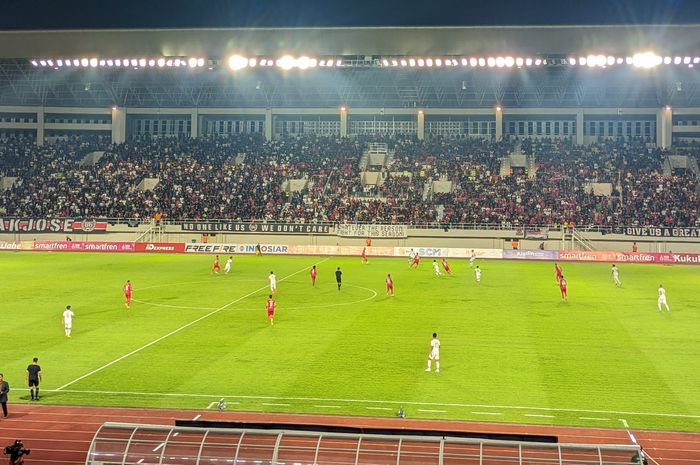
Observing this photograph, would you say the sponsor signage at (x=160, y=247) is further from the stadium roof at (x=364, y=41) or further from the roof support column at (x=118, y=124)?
the roof support column at (x=118, y=124)

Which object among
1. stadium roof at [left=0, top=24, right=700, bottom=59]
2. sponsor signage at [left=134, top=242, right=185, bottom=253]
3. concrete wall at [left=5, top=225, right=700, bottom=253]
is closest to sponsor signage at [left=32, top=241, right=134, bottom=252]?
sponsor signage at [left=134, top=242, right=185, bottom=253]

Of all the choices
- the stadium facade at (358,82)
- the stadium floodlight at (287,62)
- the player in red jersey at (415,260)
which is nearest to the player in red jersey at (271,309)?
the player in red jersey at (415,260)

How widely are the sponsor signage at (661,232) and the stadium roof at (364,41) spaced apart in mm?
17600

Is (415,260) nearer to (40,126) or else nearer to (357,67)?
(357,67)

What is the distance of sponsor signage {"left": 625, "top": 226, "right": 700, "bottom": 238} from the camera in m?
63.6

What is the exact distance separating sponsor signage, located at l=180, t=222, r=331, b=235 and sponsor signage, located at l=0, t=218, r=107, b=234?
9.33 metres

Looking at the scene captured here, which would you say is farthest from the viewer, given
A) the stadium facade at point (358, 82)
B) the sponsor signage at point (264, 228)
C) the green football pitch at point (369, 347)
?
the sponsor signage at point (264, 228)

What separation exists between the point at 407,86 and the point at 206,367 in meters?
60.7

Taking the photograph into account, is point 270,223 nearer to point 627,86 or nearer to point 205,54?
point 205,54

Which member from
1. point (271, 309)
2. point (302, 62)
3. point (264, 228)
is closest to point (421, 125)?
point (264, 228)

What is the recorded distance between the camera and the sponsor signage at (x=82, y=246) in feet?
220

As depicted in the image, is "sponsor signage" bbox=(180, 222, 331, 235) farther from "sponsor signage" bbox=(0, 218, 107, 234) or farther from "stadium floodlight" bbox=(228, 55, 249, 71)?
"stadium floodlight" bbox=(228, 55, 249, 71)

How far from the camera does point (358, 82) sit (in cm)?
7794

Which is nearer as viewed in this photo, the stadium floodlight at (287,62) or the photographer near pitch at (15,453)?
the photographer near pitch at (15,453)
